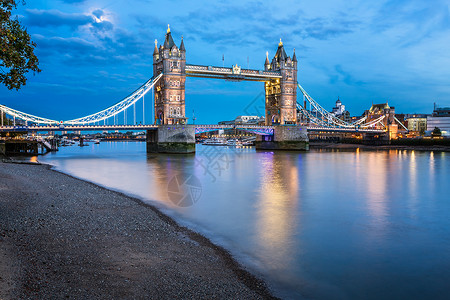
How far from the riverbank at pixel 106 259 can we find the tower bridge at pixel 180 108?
103ft

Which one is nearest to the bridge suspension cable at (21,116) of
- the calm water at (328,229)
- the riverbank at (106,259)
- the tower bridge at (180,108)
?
the tower bridge at (180,108)

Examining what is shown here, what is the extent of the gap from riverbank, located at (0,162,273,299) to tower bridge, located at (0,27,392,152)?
3149cm

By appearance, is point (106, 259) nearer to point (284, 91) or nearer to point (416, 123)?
point (284, 91)

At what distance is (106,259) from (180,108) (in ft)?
125

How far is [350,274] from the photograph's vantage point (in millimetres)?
6523

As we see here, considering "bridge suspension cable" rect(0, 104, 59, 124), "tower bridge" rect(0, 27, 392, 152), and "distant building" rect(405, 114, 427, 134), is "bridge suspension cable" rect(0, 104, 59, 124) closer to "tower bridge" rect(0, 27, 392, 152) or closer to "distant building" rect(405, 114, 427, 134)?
"tower bridge" rect(0, 27, 392, 152)

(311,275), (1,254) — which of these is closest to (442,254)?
(311,275)

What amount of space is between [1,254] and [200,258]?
320 centimetres

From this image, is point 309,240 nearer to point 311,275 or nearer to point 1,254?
point 311,275

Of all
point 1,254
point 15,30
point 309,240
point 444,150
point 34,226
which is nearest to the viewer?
point 1,254

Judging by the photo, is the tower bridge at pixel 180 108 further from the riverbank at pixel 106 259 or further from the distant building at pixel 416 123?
the distant building at pixel 416 123

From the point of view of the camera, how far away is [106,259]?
6012mm

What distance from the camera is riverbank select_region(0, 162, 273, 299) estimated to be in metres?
4.81

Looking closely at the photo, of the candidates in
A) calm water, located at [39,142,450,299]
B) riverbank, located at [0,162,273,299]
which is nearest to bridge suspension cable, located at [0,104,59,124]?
calm water, located at [39,142,450,299]
